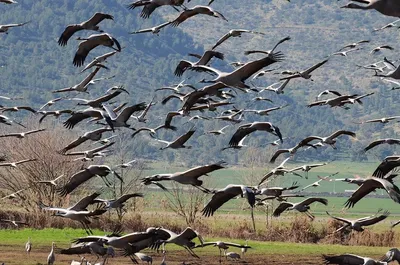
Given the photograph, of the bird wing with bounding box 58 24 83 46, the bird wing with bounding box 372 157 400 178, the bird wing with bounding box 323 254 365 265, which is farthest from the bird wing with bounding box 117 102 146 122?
the bird wing with bounding box 323 254 365 265

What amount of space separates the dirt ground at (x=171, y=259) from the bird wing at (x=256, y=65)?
16.5 m

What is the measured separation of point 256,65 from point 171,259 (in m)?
22.9

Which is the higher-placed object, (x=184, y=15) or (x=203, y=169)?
(x=184, y=15)

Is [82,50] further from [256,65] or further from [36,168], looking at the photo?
[36,168]

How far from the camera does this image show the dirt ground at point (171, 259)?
43.1m

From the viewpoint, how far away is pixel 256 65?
25.8 m

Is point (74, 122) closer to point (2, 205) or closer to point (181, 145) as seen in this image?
point (181, 145)

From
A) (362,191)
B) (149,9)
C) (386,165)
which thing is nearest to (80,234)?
(149,9)

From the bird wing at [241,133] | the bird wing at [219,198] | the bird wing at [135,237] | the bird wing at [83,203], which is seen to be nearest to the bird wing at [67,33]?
the bird wing at [83,203]

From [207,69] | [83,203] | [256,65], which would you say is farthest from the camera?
[83,203]

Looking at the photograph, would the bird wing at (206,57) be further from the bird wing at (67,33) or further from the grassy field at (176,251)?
the grassy field at (176,251)

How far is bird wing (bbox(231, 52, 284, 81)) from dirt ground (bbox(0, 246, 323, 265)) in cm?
1652

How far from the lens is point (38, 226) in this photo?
229ft

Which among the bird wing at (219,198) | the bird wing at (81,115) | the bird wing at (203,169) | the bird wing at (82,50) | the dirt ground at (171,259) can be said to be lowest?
the dirt ground at (171,259)
